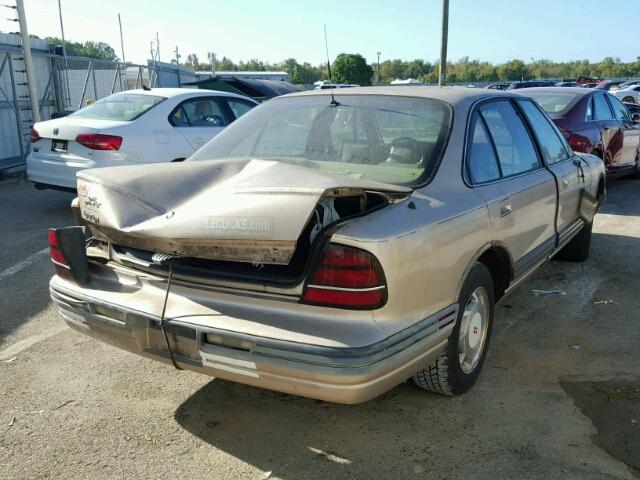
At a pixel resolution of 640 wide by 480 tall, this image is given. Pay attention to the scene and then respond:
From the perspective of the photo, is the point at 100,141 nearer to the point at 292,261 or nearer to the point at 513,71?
the point at 292,261

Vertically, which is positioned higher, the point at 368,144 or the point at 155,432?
the point at 368,144

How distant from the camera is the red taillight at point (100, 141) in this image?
7.03m

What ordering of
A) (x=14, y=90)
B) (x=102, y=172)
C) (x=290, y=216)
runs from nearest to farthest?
(x=290, y=216) < (x=102, y=172) < (x=14, y=90)

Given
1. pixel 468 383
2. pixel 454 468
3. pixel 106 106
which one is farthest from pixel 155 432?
pixel 106 106

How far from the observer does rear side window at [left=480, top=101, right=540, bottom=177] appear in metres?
3.73

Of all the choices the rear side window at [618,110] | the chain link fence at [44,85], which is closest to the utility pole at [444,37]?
the rear side window at [618,110]

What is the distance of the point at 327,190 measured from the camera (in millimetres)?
2426

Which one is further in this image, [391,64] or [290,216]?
[391,64]

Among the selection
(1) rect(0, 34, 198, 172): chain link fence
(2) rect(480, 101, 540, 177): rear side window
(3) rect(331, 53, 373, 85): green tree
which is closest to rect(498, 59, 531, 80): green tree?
(3) rect(331, 53, 373, 85): green tree

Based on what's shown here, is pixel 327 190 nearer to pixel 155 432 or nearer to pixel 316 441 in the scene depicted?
pixel 316 441

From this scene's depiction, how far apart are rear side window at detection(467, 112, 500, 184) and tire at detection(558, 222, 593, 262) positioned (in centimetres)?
244

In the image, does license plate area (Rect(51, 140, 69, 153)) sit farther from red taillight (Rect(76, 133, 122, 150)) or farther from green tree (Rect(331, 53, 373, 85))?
green tree (Rect(331, 53, 373, 85))

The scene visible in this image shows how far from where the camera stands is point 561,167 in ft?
14.9

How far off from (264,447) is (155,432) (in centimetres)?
55
